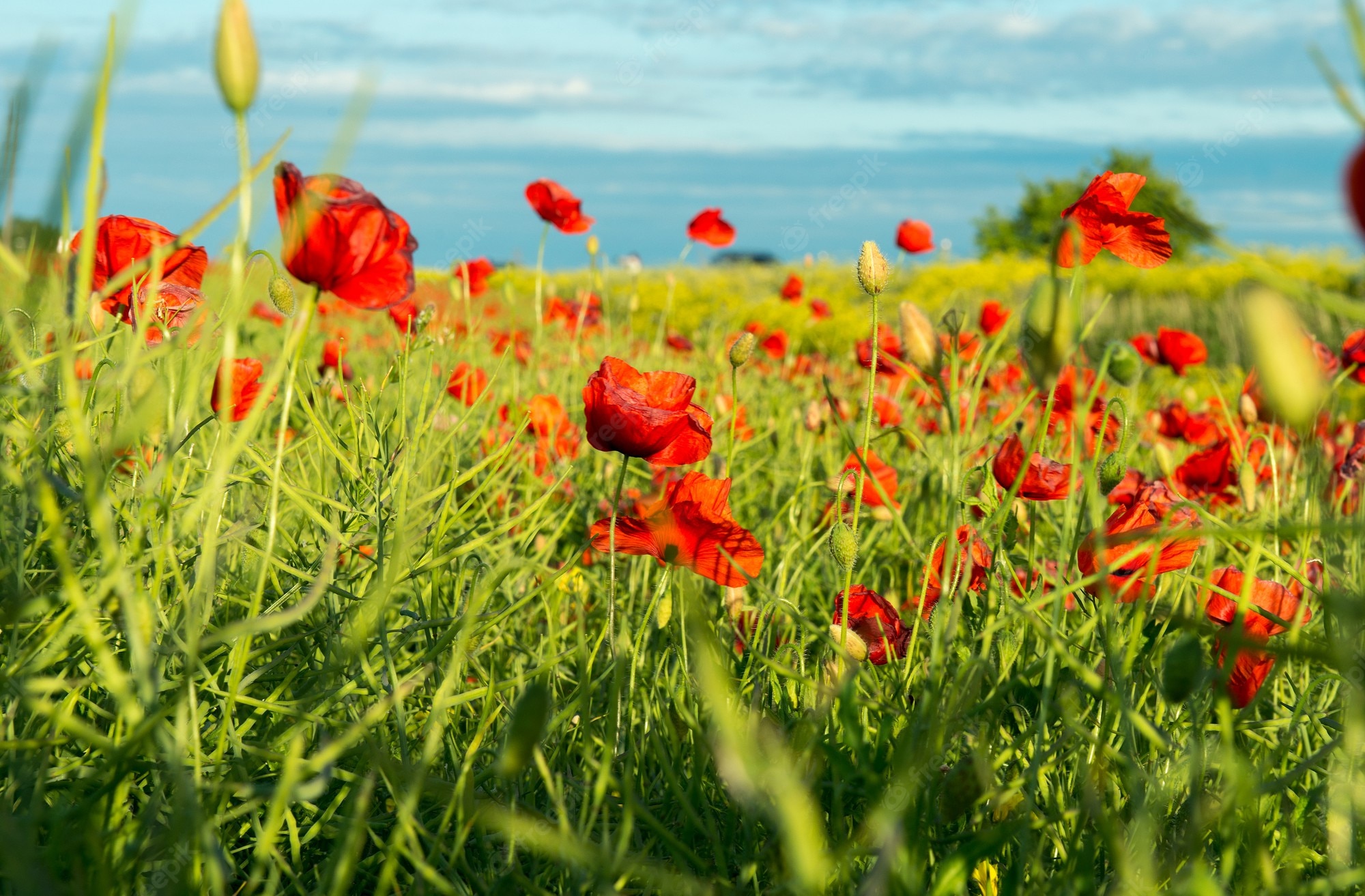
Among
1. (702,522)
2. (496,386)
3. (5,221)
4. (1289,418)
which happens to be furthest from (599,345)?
(1289,418)

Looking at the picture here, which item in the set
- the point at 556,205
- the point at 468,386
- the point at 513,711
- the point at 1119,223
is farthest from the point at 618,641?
the point at 556,205

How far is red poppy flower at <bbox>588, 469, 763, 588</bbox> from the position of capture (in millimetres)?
951

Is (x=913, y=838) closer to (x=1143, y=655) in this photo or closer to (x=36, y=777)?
(x=1143, y=655)

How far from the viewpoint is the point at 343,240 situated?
30.4 inches

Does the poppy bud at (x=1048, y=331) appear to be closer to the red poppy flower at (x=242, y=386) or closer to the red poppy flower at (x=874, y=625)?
the red poppy flower at (x=874, y=625)

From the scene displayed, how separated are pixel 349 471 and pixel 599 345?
2855 millimetres

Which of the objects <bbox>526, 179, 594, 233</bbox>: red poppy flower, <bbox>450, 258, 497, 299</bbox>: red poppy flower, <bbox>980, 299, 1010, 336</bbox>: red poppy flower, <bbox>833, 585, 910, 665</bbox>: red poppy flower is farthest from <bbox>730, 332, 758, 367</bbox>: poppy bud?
<bbox>450, 258, 497, 299</bbox>: red poppy flower

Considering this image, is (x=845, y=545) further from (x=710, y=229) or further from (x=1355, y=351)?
(x=710, y=229)

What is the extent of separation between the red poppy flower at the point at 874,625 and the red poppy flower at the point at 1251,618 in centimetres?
29

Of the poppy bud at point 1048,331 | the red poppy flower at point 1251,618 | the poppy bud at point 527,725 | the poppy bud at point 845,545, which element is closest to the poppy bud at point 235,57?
the poppy bud at point 527,725

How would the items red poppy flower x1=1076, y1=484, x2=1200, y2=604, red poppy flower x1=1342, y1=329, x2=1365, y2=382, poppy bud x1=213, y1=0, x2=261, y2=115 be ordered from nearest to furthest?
poppy bud x1=213, y1=0, x2=261, y2=115 → red poppy flower x1=1076, y1=484, x2=1200, y2=604 → red poppy flower x1=1342, y1=329, x2=1365, y2=382

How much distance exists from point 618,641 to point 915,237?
1.77 meters

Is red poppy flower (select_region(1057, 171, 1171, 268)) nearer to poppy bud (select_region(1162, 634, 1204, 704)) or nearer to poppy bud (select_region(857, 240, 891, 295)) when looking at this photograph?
poppy bud (select_region(857, 240, 891, 295))

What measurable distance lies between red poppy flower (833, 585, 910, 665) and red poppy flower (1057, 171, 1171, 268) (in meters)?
0.39
